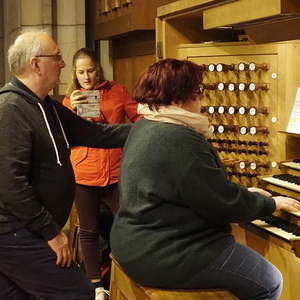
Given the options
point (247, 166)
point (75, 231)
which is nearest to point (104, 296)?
point (75, 231)

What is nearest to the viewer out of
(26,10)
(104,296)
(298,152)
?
(298,152)

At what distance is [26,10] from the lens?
20.3 feet

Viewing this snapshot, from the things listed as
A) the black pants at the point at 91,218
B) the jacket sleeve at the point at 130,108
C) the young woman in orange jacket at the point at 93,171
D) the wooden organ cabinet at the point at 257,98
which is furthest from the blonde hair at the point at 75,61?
the black pants at the point at 91,218

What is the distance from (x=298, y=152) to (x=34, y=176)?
150cm

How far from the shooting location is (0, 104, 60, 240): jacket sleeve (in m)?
2.50

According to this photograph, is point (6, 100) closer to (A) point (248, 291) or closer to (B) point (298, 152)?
(A) point (248, 291)

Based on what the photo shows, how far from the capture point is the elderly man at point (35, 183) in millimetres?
2512

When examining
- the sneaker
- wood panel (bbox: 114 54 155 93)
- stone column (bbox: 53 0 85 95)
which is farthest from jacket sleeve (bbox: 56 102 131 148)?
stone column (bbox: 53 0 85 95)

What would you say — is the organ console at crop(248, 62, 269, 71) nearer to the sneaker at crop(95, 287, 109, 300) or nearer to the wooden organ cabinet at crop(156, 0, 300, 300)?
the wooden organ cabinet at crop(156, 0, 300, 300)

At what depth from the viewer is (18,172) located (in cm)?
250

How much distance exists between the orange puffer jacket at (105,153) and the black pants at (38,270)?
134cm

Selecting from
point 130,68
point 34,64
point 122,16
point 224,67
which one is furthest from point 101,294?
point 130,68

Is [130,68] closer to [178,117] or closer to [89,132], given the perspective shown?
[89,132]

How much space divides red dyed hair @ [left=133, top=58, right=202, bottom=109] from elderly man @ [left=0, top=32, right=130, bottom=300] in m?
0.48
